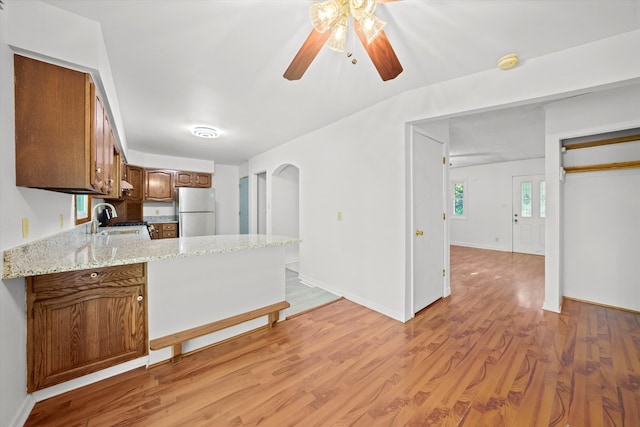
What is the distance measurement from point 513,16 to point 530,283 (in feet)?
12.9

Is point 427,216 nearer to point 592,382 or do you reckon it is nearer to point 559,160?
point 559,160

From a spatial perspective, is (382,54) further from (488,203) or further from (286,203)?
(488,203)

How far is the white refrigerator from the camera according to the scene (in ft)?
18.2

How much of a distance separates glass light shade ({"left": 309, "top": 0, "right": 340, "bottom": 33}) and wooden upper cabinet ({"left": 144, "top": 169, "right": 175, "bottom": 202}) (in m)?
5.54

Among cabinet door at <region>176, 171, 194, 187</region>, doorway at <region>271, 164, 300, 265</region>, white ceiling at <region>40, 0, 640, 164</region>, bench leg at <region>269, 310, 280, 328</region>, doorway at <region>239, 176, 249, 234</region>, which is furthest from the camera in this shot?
doorway at <region>239, 176, 249, 234</region>

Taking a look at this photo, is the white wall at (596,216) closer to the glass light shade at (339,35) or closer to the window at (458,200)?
the glass light shade at (339,35)

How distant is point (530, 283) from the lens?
3.90m

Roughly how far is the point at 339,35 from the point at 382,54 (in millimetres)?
289

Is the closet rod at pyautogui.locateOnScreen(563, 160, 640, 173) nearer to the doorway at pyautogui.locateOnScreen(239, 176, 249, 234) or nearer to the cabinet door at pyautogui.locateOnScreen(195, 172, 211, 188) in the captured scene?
the doorway at pyautogui.locateOnScreen(239, 176, 249, 234)

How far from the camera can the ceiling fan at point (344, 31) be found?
127 cm

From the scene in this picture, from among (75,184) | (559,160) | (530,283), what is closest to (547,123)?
(559,160)

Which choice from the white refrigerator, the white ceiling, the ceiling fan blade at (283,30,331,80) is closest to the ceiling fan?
the ceiling fan blade at (283,30,331,80)

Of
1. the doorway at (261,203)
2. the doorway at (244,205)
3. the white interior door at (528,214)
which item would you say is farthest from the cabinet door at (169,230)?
the white interior door at (528,214)

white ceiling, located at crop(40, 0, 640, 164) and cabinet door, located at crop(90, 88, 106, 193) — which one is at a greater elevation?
white ceiling, located at crop(40, 0, 640, 164)
